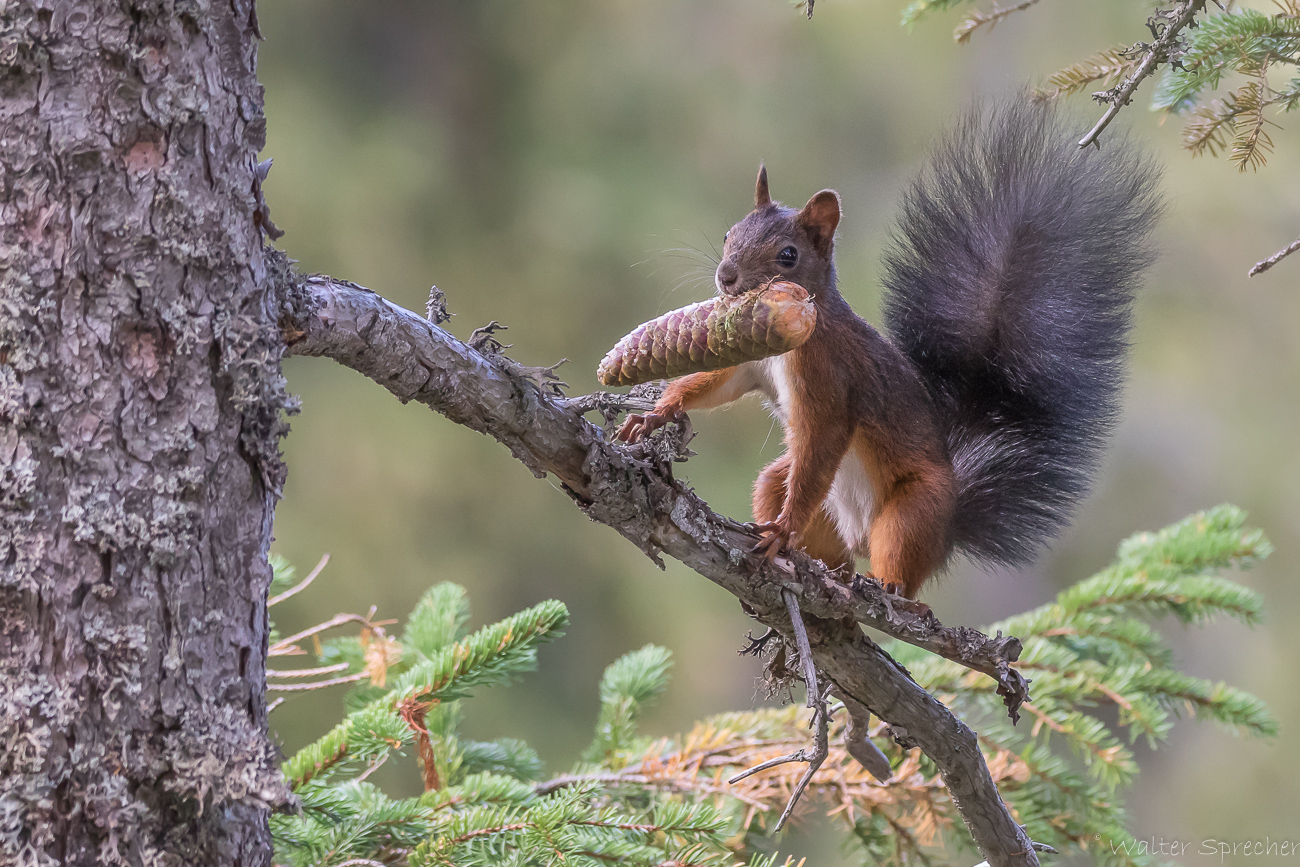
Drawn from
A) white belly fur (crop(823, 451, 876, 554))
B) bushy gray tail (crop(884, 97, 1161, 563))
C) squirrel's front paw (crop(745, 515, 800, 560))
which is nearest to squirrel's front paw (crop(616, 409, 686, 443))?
squirrel's front paw (crop(745, 515, 800, 560))

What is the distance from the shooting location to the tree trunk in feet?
1.73

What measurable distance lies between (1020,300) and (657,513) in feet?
2.08

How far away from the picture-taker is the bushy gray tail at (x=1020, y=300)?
3.81 feet

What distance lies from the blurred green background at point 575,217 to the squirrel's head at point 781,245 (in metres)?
1.49

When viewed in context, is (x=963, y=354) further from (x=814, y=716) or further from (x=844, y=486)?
(x=814, y=716)

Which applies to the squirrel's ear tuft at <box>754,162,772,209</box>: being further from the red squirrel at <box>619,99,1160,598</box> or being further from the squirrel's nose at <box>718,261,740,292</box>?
the squirrel's nose at <box>718,261,740,292</box>

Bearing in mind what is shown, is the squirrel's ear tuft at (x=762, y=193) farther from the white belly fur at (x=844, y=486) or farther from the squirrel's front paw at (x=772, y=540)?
the squirrel's front paw at (x=772, y=540)

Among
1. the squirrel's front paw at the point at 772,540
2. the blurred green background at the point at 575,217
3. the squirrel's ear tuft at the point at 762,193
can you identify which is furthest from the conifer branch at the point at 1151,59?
the blurred green background at the point at 575,217

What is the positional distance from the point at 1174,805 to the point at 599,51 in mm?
3517

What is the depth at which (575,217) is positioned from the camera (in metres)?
2.87

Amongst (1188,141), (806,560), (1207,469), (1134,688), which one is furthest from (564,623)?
(1207,469)

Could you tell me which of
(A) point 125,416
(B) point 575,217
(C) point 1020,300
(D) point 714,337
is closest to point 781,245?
(C) point 1020,300

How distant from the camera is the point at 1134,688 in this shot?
149 cm

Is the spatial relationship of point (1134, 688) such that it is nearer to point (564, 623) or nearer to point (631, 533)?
point (564, 623)
